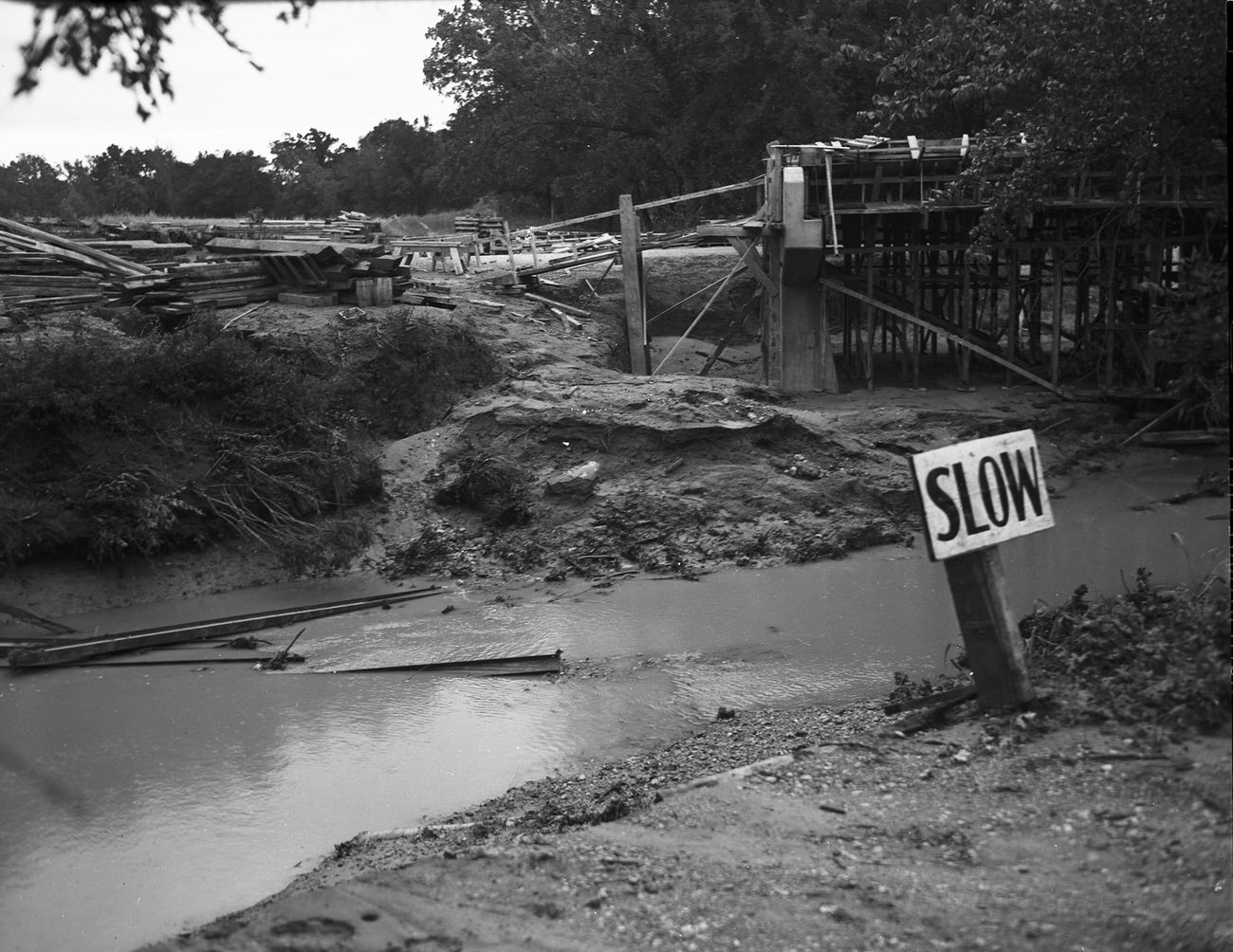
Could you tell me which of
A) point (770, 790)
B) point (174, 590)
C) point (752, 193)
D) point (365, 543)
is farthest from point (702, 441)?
point (752, 193)

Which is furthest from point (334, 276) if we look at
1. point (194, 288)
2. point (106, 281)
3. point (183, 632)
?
→ point (183, 632)

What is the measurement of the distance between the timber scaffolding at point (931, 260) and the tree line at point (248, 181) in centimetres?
807

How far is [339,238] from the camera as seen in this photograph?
26.2m

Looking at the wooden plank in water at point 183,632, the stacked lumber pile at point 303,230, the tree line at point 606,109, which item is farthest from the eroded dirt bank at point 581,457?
the stacked lumber pile at point 303,230

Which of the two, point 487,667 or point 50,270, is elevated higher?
point 50,270

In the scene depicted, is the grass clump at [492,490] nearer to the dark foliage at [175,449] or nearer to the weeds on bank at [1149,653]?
the dark foliage at [175,449]

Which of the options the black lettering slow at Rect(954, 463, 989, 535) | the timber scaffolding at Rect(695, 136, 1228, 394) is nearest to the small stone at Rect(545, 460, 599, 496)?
the timber scaffolding at Rect(695, 136, 1228, 394)

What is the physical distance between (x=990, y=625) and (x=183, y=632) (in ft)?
29.6

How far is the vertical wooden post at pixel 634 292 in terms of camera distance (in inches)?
925

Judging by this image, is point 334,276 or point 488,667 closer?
point 488,667

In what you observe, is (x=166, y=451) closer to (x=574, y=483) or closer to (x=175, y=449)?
(x=175, y=449)

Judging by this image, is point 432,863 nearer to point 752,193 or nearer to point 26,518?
point 26,518

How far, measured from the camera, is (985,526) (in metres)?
6.66

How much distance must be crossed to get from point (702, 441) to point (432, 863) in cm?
1166
